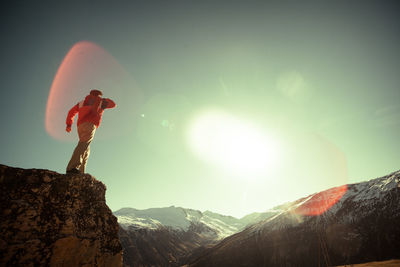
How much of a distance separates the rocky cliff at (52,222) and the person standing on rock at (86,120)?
4.33 ft

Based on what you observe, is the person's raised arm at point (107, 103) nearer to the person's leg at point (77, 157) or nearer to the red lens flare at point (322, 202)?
the person's leg at point (77, 157)

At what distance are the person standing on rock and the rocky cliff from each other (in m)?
1.32

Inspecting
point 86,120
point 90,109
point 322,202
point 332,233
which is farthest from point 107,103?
point 322,202

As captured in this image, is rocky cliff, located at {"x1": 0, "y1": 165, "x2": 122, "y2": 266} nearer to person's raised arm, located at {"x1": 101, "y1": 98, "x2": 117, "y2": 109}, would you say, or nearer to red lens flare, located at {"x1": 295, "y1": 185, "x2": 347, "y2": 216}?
person's raised arm, located at {"x1": 101, "y1": 98, "x2": 117, "y2": 109}

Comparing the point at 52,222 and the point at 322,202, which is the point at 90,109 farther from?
the point at 322,202

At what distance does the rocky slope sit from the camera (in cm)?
4525

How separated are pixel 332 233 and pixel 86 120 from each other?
68751 millimetres

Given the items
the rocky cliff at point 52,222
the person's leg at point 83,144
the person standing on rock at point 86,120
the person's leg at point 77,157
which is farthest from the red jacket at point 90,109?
the rocky cliff at point 52,222

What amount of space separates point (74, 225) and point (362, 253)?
2546 inches

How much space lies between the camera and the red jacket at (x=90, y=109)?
5.36 metres

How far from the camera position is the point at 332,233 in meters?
52.6

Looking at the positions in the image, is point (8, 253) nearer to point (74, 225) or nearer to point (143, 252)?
point (74, 225)

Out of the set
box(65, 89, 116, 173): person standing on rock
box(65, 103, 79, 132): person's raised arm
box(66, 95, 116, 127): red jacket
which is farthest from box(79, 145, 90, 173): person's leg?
box(65, 103, 79, 132): person's raised arm

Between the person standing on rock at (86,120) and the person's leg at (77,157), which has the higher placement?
the person standing on rock at (86,120)
